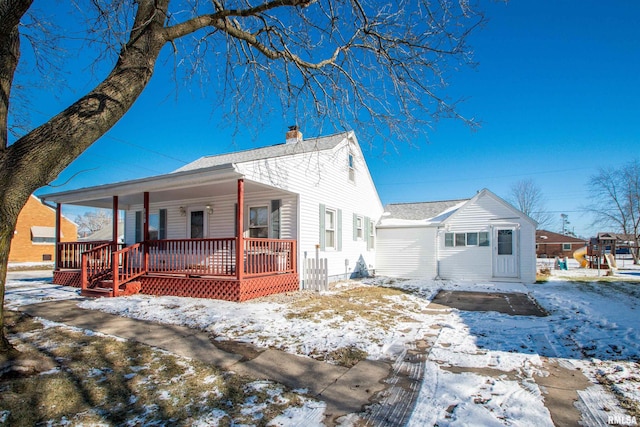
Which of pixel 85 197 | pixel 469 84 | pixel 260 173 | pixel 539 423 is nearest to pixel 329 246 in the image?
pixel 260 173

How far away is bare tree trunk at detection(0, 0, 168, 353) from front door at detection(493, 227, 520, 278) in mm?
14415

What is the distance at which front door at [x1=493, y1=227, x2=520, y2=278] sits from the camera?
47.5 ft

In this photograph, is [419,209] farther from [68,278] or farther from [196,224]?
[68,278]

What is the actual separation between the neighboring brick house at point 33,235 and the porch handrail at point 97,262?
75.9ft

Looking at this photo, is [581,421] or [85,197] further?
[85,197]

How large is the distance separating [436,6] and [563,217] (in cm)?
9232

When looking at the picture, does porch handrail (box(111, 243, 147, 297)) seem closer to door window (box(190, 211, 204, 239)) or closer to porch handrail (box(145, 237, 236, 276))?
porch handrail (box(145, 237, 236, 276))

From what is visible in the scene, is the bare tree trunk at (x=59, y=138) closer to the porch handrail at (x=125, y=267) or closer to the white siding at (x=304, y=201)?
the white siding at (x=304, y=201)

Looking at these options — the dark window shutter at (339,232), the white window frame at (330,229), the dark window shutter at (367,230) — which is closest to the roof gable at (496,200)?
the dark window shutter at (367,230)

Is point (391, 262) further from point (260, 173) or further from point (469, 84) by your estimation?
point (469, 84)

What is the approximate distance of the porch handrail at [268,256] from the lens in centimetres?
944

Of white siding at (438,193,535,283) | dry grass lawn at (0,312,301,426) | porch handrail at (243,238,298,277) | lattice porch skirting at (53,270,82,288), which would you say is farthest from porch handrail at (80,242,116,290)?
white siding at (438,193,535,283)

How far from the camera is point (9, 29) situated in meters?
3.81

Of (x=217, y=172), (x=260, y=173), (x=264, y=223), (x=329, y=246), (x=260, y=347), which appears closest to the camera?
(x=260, y=347)
